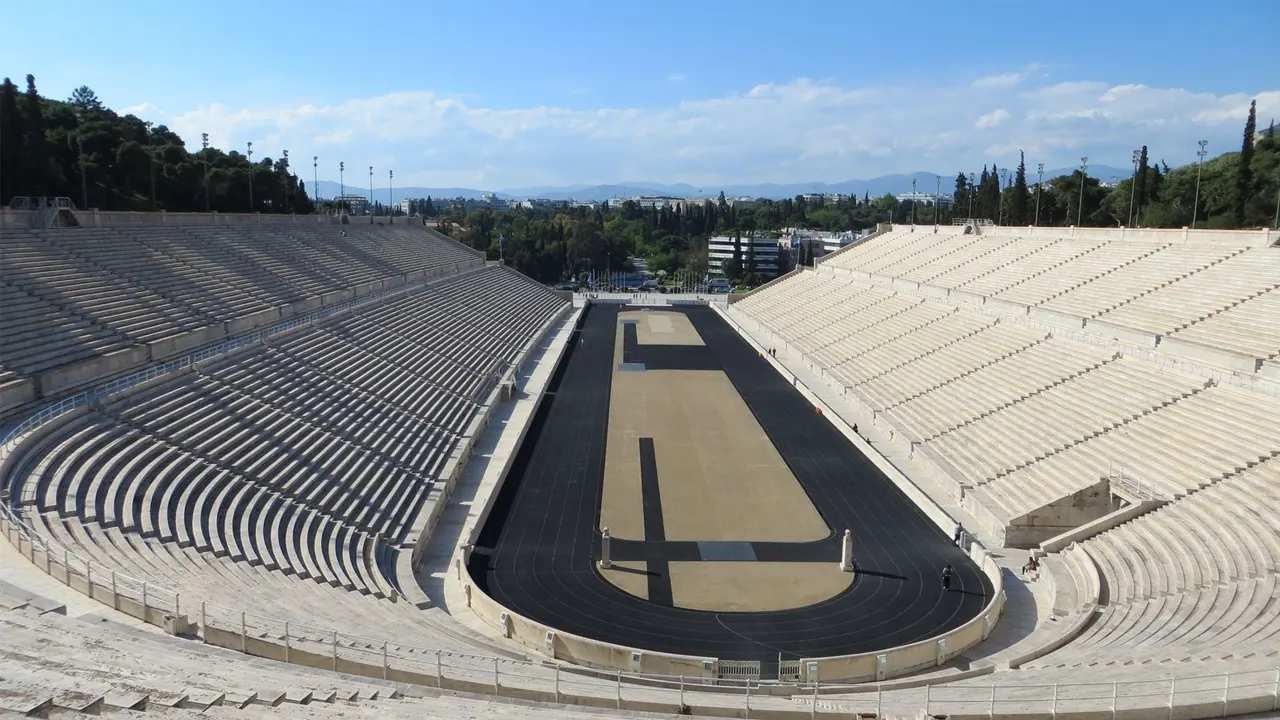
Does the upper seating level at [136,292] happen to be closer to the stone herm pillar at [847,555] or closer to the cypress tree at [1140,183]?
the stone herm pillar at [847,555]

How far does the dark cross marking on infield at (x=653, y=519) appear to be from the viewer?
15359 millimetres

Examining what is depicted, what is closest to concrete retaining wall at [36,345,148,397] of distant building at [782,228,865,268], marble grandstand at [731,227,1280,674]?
marble grandstand at [731,227,1280,674]

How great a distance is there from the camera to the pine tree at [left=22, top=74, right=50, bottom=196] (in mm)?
36062

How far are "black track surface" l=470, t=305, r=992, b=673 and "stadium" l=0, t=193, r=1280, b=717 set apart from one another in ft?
0.31

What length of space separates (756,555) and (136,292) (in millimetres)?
17373

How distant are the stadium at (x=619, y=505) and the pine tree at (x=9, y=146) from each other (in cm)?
995

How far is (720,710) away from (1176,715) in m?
4.41

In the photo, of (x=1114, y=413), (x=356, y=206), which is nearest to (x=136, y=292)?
(x=1114, y=413)

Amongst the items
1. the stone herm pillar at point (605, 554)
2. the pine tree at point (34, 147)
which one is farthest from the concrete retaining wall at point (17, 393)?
the pine tree at point (34, 147)

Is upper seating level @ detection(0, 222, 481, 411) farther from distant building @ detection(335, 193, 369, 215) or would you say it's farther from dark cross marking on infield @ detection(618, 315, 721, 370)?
distant building @ detection(335, 193, 369, 215)

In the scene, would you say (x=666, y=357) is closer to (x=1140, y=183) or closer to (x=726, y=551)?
(x=726, y=551)

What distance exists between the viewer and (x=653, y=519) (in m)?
19.0

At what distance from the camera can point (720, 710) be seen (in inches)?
345

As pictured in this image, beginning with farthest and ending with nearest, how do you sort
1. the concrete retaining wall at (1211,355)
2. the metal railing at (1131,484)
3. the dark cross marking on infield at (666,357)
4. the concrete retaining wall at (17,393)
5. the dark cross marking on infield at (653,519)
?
the dark cross marking on infield at (666,357)
the concrete retaining wall at (1211,355)
the metal railing at (1131,484)
the dark cross marking on infield at (653,519)
the concrete retaining wall at (17,393)
